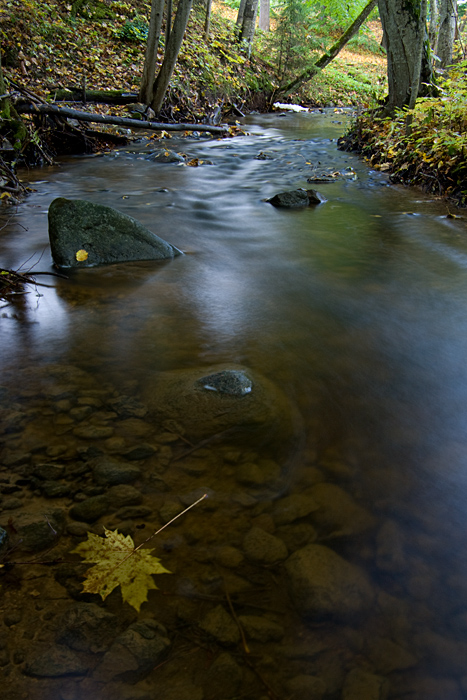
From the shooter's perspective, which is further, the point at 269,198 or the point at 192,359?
the point at 269,198

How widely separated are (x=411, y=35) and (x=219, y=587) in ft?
38.4

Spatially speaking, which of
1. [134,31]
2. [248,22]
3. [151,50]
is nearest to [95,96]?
[151,50]

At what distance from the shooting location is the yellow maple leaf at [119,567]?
5.56 ft

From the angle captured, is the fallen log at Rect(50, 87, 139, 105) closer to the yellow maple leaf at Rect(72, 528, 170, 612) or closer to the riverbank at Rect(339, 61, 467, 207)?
the riverbank at Rect(339, 61, 467, 207)

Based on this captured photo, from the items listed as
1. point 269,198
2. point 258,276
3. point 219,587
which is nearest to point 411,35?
point 269,198

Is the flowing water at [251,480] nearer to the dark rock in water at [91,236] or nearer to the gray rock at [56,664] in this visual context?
the gray rock at [56,664]

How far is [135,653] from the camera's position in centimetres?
151

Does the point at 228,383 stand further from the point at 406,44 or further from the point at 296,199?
the point at 406,44

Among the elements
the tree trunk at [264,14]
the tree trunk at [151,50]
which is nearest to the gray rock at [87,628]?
the tree trunk at [151,50]

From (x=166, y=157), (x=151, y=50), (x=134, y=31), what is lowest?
(x=166, y=157)

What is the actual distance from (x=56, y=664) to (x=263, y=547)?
0.84 m

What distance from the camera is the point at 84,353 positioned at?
3.26 metres

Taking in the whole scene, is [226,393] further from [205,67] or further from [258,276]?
[205,67]

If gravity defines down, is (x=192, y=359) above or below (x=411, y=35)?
below
